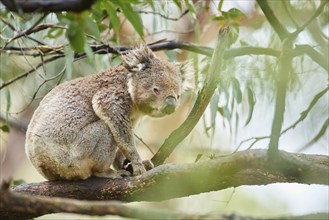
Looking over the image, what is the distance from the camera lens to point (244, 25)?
4641mm

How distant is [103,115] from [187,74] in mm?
606

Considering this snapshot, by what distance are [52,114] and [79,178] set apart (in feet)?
1.26

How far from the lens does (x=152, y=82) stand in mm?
3268

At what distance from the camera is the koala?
2.95 metres

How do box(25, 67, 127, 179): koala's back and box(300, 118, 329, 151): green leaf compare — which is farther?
box(25, 67, 127, 179): koala's back

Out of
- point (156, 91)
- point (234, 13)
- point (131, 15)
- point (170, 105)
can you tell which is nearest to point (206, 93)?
point (170, 105)

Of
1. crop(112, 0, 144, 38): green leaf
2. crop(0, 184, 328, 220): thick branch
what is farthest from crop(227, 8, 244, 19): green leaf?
crop(0, 184, 328, 220): thick branch

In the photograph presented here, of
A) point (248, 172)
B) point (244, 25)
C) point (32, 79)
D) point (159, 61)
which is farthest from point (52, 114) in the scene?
point (244, 25)

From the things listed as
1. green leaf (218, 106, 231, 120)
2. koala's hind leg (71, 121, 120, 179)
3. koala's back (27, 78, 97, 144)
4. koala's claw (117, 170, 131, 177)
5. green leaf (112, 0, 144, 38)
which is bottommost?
koala's claw (117, 170, 131, 177)

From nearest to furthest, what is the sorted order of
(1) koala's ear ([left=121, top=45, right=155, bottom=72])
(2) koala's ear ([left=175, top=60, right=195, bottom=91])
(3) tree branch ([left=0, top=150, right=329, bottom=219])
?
(3) tree branch ([left=0, top=150, right=329, bottom=219])
(1) koala's ear ([left=121, top=45, right=155, bottom=72])
(2) koala's ear ([left=175, top=60, right=195, bottom=91])

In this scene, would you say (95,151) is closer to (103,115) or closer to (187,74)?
(103,115)

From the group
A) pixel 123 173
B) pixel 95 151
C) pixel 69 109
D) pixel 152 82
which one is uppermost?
pixel 152 82

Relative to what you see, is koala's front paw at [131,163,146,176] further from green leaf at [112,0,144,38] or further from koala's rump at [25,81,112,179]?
green leaf at [112,0,144,38]

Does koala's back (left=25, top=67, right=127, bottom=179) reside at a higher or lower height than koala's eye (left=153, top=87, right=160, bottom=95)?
lower
